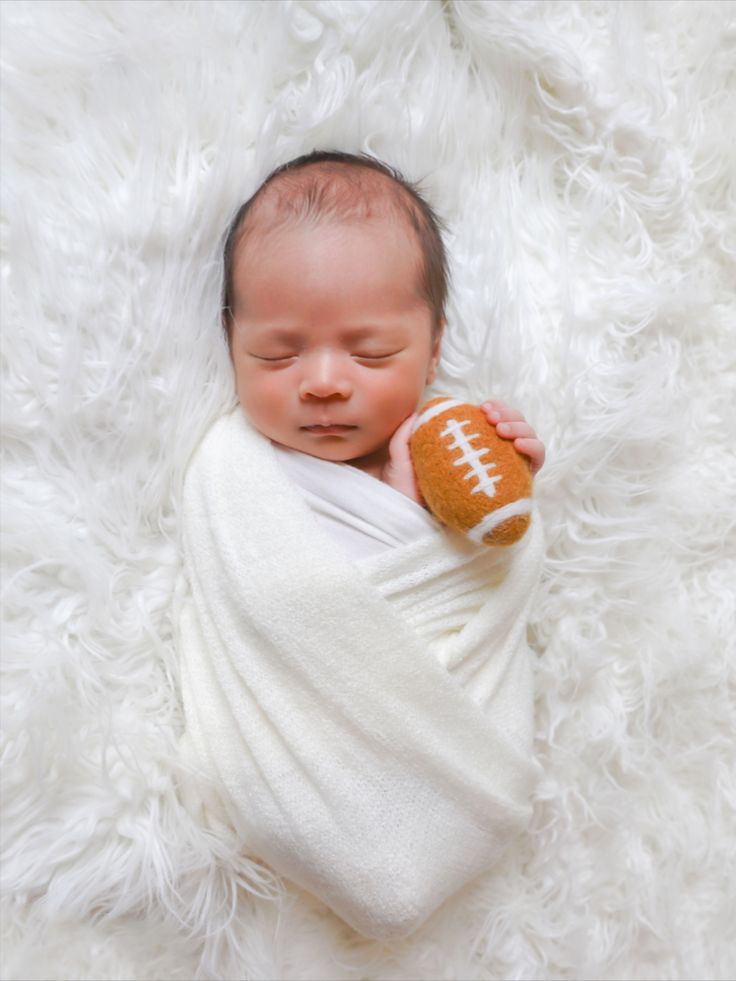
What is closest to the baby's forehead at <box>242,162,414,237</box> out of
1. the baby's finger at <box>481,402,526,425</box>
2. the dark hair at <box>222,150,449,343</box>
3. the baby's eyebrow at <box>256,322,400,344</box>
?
the dark hair at <box>222,150,449,343</box>

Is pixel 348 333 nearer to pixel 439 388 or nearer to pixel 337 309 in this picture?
pixel 337 309

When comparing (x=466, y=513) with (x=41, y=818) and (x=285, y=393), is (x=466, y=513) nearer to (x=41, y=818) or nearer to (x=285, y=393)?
(x=285, y=393)

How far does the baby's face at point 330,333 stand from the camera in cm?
109

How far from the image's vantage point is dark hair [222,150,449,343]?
1.11m

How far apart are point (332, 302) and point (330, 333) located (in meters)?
0.04

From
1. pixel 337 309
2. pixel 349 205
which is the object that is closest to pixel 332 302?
pixel 337 309

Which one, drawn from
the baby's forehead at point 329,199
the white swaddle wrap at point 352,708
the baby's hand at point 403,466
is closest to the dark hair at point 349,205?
the baby's forehead at point 329,199

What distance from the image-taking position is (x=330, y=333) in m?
1.10

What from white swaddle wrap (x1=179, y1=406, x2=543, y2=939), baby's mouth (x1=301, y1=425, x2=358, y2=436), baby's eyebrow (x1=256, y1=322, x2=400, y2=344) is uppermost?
baby's eyebrow (x1=256, y1=322, x2=400, y2=344)

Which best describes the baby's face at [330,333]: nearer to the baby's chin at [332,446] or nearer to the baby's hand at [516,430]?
the baby's chin at [332,446]

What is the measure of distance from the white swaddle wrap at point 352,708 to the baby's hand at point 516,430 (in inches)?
5.3

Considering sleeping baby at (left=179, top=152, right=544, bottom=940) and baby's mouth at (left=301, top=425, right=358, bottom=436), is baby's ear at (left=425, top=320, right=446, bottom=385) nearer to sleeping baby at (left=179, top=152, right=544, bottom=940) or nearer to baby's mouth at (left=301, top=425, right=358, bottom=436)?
sleeping baby at (left=179, top=152, right=544, bottom=940)

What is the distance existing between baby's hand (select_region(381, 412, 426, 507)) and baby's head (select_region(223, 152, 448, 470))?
0.6 inches

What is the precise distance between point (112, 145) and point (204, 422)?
0.35 meters
